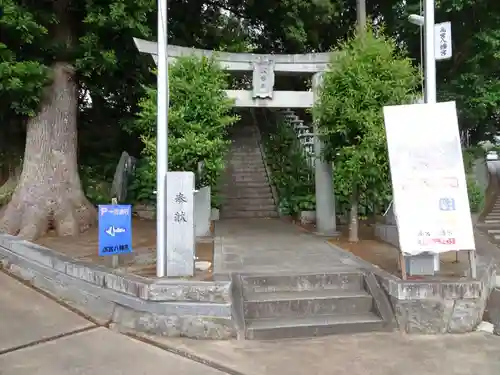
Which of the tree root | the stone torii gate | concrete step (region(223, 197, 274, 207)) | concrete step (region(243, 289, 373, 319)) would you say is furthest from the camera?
concrete step (region(223, 197, 274, 207))

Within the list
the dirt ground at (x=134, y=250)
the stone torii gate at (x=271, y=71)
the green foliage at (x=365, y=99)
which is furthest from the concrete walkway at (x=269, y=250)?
the green foliage at (x=365, y=99)

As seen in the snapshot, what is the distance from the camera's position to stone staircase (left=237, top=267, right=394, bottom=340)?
489cm

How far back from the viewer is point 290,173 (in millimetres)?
12352

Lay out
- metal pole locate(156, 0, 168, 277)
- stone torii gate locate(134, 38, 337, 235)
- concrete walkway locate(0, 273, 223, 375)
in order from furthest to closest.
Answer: stone torii gate locate(134, 38, 337, 235) < metal pole locate(156, 0, 168, 277) < concrete walkway locate(0, 273, 223, 375)

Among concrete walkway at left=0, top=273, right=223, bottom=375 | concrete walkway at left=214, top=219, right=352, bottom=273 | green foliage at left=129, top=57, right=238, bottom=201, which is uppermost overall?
green foliage at left=129, top=57, right=238, bottom=201

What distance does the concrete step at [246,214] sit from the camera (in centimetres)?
1202

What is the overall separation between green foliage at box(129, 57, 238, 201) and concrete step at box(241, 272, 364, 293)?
3.16 metres

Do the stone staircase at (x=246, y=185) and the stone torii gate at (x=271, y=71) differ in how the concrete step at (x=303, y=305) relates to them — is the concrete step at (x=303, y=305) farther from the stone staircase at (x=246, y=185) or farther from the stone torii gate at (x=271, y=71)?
the stone staircase at (x=246, y=185)

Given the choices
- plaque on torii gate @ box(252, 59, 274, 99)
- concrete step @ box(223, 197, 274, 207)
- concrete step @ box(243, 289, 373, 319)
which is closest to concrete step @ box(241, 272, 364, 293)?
concrete step @ box(243, 289, 373, 319)

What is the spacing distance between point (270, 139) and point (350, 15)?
567 cm

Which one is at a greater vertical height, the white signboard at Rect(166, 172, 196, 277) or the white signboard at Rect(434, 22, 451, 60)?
the white signboard at Rect(434, 22, 451, 60)

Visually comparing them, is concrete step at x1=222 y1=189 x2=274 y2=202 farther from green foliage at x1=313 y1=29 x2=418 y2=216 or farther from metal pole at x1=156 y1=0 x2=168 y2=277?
metal pole at x1=156 y1=0 x2=168 y2=277

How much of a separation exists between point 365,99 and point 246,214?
5.67m

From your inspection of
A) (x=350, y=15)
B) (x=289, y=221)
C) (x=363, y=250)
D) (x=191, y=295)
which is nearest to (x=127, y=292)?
(x=191, y=295)
